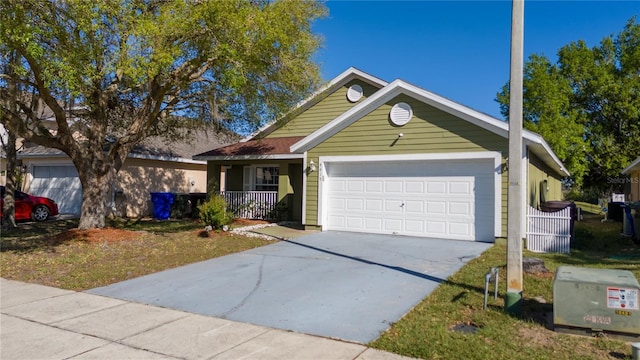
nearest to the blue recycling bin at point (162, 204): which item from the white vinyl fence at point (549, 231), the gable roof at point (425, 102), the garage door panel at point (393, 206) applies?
the gable roof at point (425, 102)

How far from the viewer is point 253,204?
1712cm

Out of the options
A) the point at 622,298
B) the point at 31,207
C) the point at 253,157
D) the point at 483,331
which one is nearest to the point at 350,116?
the point at 253,157

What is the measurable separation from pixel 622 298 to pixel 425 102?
8.05 m

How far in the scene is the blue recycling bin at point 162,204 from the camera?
18.5 metres

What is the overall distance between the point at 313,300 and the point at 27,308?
4113 millimetres

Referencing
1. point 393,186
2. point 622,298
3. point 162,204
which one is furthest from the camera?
point 162,204

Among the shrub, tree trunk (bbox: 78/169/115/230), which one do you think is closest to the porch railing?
the shrub

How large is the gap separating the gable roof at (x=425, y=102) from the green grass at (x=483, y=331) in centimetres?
437

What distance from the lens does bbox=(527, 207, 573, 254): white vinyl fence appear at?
10094 mm

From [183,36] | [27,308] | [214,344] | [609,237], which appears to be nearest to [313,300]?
[214,344]

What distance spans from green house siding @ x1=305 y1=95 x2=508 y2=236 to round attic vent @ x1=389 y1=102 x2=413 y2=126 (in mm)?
117

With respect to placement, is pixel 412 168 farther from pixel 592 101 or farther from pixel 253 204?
pixel 592 101

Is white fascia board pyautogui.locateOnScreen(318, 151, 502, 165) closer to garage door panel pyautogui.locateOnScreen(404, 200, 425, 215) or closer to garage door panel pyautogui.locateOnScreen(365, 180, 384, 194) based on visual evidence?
garage door panel pyautogui.locateOnScreen(365, 180, 384, 194)

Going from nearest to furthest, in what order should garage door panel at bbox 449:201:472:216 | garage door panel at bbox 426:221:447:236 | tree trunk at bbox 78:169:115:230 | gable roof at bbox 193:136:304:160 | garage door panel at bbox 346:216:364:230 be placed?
garage door panel at bbox 449:201:472:216, garage door panel at bbox 426:221:447:236, tree trunk at bbox 78:169:115:230, garage door panel at bbox 346:216:364:230, gable roof at bbox 193:136:304:160
